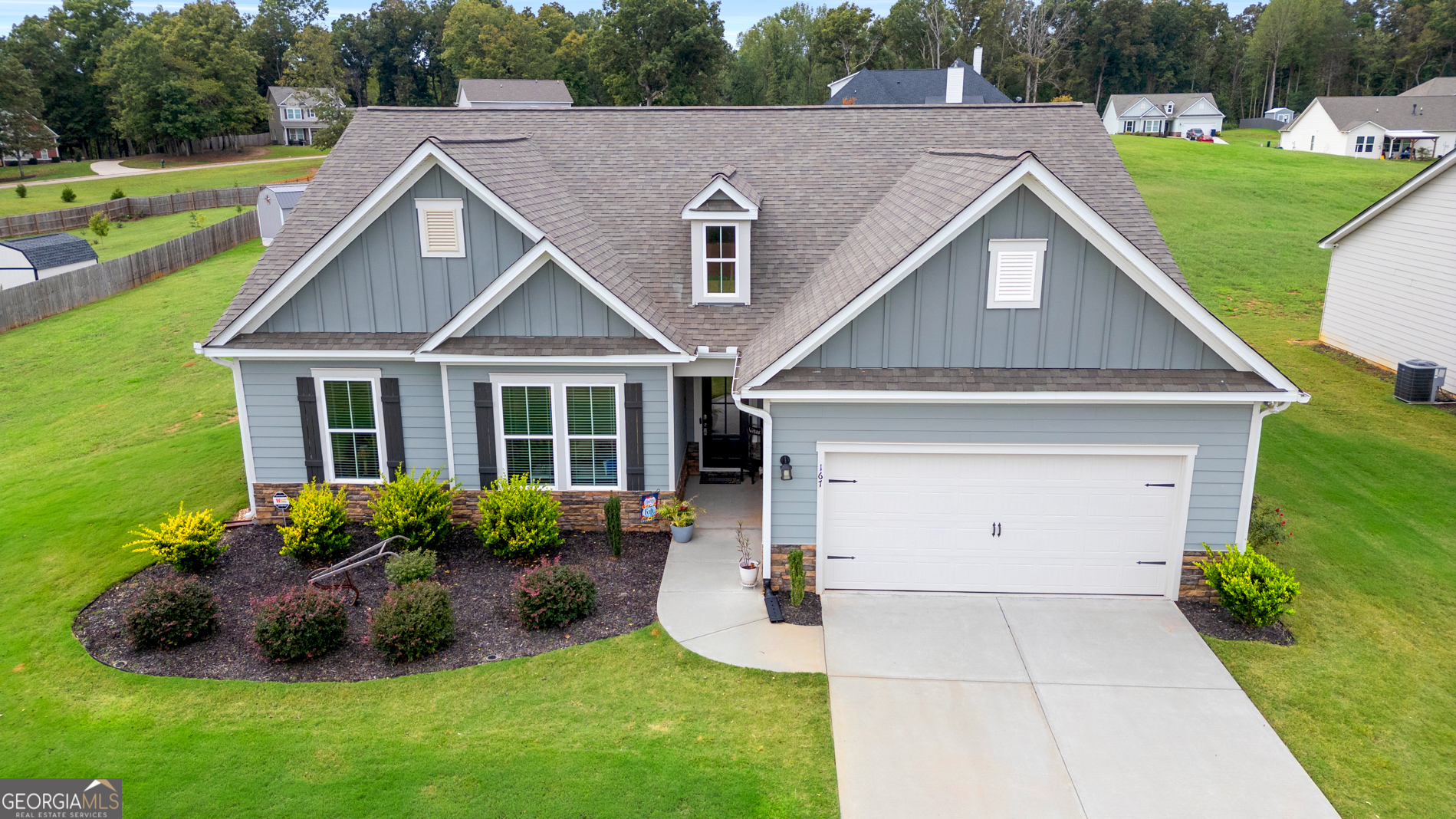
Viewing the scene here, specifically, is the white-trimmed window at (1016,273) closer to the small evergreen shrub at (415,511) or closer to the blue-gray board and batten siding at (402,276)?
Result: the blue-gray board and batten siding at (402,276)

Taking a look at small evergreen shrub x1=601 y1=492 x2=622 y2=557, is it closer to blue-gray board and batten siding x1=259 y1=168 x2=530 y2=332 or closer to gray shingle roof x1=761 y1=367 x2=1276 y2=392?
gray shingle roof x1=761 y1=367 x2=1276 y2=392

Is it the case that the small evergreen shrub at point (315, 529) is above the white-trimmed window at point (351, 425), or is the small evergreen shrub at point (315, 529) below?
below

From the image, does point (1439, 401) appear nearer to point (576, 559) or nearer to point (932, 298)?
point (932, 298)

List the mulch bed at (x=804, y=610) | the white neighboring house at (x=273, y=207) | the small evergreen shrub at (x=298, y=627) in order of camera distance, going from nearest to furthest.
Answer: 1. the small evergreen shrub at (x=298, y=627)
2. the mulch bed at (x=804, y=610)
3. the white neighboring house at (x=273, y=207)

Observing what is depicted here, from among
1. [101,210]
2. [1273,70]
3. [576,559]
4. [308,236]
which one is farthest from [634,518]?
[1273,70]

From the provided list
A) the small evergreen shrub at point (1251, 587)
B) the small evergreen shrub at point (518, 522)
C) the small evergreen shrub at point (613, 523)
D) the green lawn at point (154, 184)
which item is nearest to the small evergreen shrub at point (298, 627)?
the small evergreen shrub at point (518, 522)

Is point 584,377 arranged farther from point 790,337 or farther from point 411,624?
point 411,624
